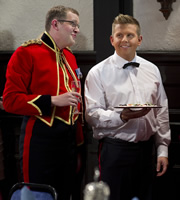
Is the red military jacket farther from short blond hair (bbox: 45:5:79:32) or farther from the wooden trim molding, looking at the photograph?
the wooden trim molding

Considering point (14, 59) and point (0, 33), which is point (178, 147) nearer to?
point (14, 59)

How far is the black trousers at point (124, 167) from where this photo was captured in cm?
258

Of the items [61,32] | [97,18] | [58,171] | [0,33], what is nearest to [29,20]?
[0,33]

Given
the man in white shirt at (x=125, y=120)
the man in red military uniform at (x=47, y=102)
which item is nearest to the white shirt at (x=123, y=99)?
the man in white shirt at (x=125, y=120)

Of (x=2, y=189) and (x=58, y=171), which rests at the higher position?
(x=58, y=171)

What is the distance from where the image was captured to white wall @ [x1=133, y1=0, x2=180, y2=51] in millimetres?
3414

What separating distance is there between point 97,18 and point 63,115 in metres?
1.29

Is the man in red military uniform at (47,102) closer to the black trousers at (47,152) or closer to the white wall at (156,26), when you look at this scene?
the black trousers at (47,152)

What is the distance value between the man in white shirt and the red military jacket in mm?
220

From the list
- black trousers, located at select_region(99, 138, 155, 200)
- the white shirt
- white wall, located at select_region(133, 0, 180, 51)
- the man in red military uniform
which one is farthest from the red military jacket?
white wall, located at select_region(133, 0, 180, 51)

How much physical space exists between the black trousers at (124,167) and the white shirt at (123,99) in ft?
0.20

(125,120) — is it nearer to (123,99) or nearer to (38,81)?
(123,99)

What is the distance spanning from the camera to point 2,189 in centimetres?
369

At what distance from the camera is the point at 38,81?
98.2 inches
